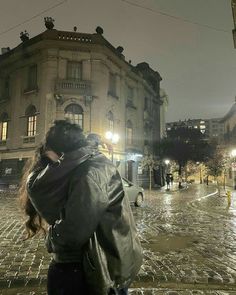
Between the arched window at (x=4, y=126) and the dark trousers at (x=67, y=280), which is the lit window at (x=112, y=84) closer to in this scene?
the arched window at (x=4, y=126)

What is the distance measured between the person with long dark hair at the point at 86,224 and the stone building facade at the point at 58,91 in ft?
76.7

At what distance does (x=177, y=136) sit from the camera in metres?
50.8

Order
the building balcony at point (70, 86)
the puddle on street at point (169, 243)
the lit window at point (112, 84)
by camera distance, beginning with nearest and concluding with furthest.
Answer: the puddle on street at point (169, 243) < the building balcony at point (70, 86) < the lit window at point (112, 84)

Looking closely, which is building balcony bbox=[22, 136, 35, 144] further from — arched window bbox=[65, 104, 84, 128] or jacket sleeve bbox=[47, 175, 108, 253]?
jacket sleeve bbox=[47, 175, 108, 253]

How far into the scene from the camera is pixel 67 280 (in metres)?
1.88

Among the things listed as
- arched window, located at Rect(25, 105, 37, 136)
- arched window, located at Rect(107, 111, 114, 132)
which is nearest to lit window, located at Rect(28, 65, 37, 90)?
arched window, located at Rect(25, 105, 37, 136)

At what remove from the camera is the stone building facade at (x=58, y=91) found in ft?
90.4

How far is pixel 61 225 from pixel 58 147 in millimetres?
551

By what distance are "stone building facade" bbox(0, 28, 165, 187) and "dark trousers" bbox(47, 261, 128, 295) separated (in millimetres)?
23430

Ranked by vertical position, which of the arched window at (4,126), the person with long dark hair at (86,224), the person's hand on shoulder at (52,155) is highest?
the arched window at (4,126)

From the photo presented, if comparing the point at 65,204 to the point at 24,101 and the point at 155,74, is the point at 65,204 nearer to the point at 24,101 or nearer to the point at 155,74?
the point at 24,101

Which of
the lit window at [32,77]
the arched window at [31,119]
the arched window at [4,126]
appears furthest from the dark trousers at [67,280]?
the arched window at [4,126]

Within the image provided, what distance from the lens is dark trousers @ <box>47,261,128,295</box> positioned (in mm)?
1862

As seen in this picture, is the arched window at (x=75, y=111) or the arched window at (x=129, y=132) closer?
the arched window at (x=75, y=111)
